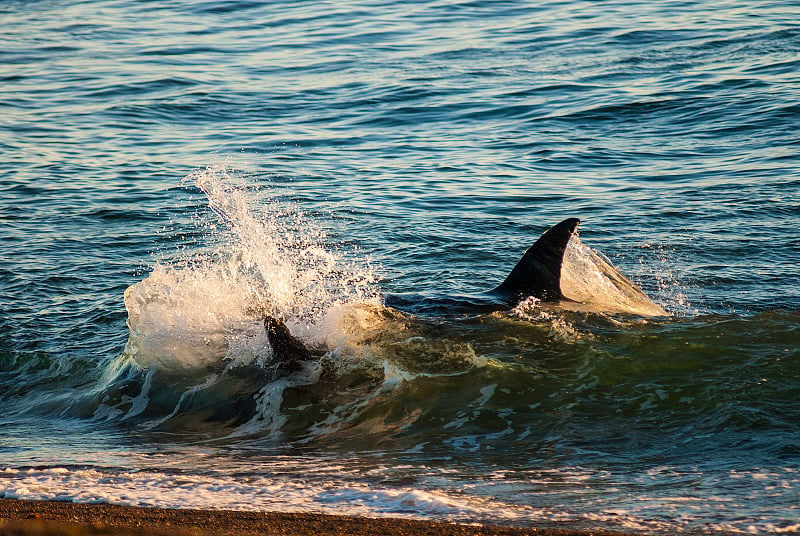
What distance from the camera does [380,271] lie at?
10.4m

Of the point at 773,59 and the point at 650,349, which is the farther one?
the point at 773,59

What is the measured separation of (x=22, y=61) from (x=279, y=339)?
658 inches

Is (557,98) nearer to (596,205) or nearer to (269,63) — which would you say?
(596,205)

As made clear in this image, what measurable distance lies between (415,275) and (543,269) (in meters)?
2.09

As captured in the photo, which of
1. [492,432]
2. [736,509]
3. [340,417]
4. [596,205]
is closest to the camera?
[736,509]

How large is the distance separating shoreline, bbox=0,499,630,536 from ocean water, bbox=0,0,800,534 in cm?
16

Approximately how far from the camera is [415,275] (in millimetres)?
10367

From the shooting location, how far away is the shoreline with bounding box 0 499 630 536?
4922 millimetres

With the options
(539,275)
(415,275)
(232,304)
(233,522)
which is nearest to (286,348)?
(232,304)

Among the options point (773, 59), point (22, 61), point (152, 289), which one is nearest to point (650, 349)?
point (152, 289)

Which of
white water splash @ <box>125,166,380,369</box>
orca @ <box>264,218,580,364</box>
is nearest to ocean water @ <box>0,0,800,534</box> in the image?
white water splash @ <box>125,166,380,369</box>

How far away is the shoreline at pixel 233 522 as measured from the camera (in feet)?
16.1

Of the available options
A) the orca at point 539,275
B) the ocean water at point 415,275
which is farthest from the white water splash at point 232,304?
the orca at point 539,275

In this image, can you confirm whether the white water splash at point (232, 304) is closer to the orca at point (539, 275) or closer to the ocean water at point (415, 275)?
the ocean water at point (415, 275)
